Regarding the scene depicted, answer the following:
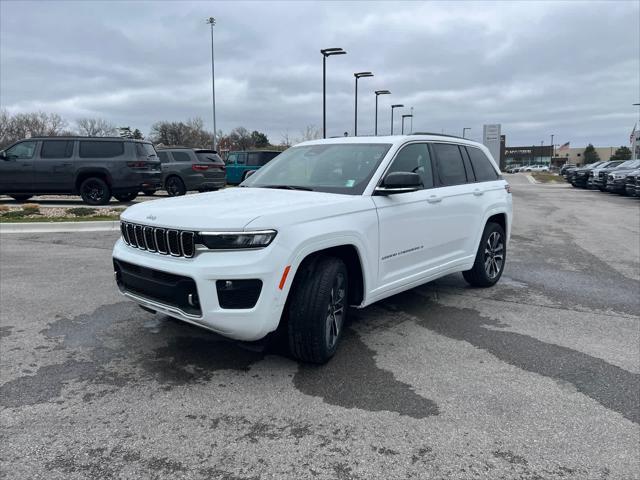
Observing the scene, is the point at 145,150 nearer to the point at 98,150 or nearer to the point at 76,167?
the point at 98,150

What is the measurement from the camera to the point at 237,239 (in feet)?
10.8

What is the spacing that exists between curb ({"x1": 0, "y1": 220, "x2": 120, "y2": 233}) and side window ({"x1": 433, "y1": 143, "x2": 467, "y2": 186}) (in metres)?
7.51

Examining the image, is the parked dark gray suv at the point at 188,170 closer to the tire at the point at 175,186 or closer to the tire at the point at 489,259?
the tire at the point at 175,186

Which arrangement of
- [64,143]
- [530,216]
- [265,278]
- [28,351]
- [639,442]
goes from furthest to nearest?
1. [530,216]
2. [64,143]
3. [28,351]
4. [265,278]
5. [639,442]

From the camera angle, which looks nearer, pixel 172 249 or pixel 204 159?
pixel 172 249

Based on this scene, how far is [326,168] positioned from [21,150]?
42.4ft

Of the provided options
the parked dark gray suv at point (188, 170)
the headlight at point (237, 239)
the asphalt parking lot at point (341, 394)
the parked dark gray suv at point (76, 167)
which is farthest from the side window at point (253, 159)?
the headlight at point (237, 239)

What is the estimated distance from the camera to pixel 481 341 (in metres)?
4.49

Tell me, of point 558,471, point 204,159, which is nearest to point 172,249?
point 558,471

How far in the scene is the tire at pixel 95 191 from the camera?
14195mm

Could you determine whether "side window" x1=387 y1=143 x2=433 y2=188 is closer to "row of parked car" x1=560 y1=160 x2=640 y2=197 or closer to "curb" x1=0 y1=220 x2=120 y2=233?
"curb" x1=0 y1=220 x2=120 y2=233

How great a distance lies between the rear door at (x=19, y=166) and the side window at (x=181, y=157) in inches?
183

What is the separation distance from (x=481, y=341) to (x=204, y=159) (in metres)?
15.2

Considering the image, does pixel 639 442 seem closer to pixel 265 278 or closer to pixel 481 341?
pixel 481 341
